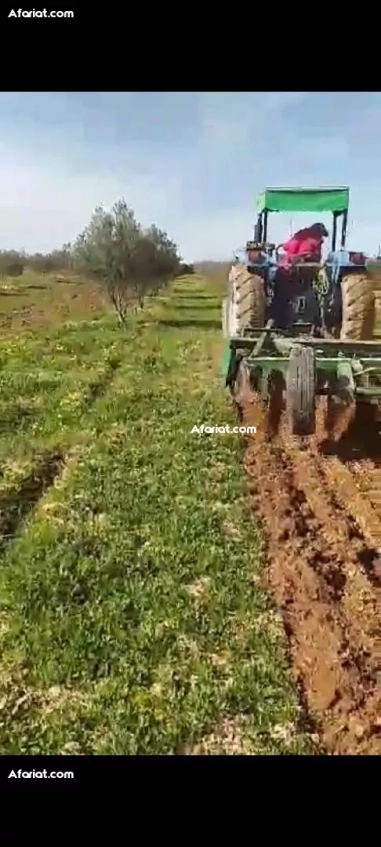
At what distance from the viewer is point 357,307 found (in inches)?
201

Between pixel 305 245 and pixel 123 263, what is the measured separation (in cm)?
668

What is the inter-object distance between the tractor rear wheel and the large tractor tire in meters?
0.50

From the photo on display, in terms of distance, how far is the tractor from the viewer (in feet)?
13.3

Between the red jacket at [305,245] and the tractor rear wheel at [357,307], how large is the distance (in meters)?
0.25

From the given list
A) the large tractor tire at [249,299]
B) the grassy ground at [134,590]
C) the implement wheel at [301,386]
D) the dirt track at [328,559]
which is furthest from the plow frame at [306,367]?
the grassy ground at [134,590]

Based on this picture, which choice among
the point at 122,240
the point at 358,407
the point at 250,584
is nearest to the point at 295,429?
the point at 358,407

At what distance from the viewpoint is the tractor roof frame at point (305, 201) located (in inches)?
143

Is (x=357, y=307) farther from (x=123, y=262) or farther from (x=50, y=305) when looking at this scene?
(x=123, y=262)
